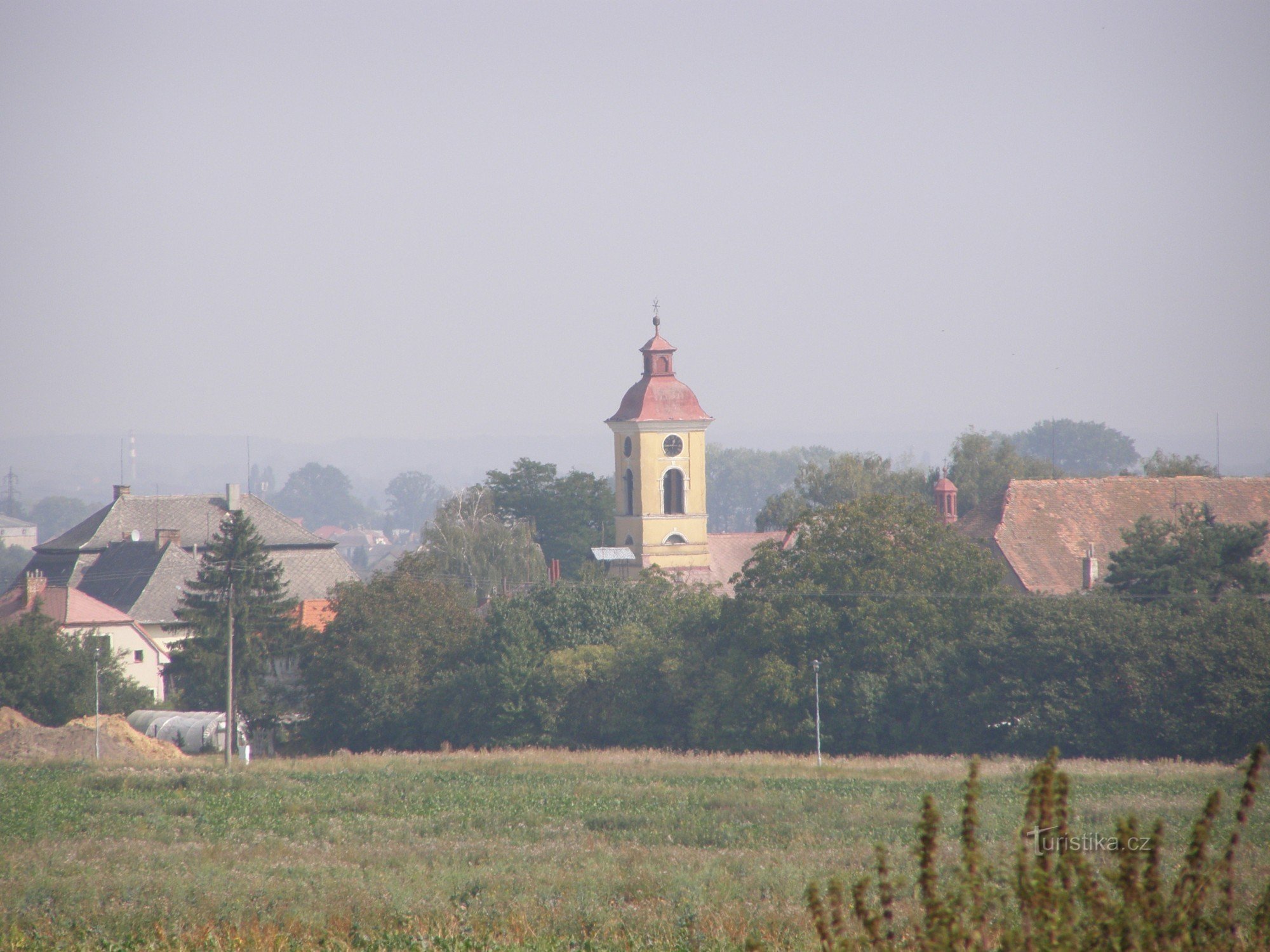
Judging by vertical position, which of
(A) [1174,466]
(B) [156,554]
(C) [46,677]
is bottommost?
(C) [46,677]

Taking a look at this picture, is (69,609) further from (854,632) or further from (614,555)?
(854,632)

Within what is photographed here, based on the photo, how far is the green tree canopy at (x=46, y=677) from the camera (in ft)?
148

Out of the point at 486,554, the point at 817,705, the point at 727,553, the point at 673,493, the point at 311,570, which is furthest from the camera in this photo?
the point at 311,570

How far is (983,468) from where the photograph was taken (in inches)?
3420

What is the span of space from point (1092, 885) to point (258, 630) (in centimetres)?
4773

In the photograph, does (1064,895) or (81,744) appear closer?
(1064,895)

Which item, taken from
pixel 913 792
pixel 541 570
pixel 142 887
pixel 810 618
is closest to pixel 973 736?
pixel 810 618

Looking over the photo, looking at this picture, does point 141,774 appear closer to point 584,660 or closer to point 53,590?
point 584,660

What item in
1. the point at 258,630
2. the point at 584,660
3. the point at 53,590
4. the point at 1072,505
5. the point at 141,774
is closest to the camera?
the point at 141,774

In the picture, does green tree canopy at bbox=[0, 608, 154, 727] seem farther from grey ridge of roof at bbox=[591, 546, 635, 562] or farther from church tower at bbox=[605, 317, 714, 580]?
church tower at bbox=[605, 317, 714, 580]

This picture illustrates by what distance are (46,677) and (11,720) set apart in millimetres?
3859

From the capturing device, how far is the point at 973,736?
3603 cm

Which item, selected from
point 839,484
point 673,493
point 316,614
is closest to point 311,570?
point 316,614

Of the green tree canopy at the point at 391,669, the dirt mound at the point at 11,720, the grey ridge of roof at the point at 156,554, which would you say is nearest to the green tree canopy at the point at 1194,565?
the green tree canopy at the point at 391,669
